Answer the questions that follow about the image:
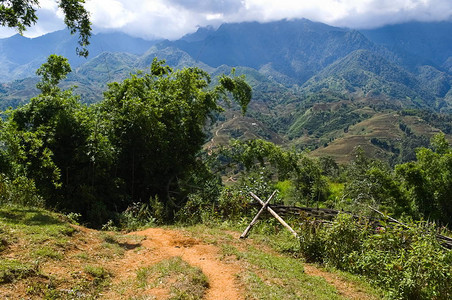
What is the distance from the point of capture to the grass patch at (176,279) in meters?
4.85

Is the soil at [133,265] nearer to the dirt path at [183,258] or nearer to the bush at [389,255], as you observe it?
the dirt path at [183,258]

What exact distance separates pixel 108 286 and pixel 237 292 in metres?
2.08

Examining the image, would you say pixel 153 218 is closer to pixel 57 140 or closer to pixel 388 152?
pixel 57 140

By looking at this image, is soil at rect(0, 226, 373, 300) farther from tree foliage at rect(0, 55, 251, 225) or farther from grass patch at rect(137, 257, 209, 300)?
tree foliage at rect(0, 55, 251, 225)

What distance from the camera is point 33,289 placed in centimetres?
402

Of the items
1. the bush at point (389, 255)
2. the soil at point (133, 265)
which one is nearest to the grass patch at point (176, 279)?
the soil at point (133, 265)

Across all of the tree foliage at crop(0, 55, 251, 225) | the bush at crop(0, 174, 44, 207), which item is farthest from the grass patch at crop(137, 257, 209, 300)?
the bush at crop(0, 174, 44, 207)

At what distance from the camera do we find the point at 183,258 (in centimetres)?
662

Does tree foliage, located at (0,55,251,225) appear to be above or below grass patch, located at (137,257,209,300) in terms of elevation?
above

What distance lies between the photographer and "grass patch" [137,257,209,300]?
485 cm

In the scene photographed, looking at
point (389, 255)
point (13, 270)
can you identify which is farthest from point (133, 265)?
point (389, 255)

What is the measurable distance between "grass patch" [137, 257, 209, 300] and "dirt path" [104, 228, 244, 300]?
0.17 m

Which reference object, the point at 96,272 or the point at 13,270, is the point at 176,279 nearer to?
the point at 96,272

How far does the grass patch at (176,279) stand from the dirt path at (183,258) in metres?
0.17
